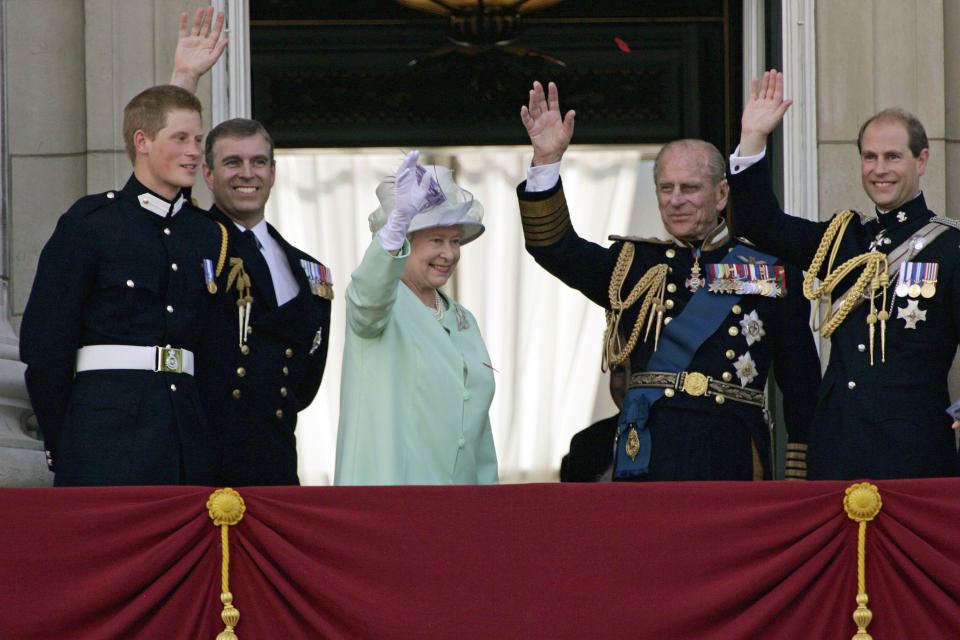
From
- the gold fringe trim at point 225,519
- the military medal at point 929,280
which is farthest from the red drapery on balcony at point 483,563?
the military medal at point 929,280

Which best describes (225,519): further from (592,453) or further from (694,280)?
(592,453)

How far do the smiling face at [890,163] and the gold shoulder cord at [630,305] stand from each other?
666mm

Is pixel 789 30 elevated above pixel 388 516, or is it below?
above

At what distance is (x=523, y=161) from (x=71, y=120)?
277 cm

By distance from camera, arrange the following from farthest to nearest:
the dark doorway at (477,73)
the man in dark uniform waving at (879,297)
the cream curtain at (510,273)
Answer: the cream curtain at (510,273)
the dark doorway at (477,73)
the man in dark uniform waving at (879,297)

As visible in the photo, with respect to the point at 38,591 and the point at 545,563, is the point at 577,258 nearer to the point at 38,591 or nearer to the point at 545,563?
the point at 545,563

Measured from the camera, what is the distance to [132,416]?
4445 millimetres

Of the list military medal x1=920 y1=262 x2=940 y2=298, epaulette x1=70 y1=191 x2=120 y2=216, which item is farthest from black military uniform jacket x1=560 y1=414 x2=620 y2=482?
epaulette x1=70 y1=191 x2=120 y2=216

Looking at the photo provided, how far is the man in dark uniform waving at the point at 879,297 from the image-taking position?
467cm

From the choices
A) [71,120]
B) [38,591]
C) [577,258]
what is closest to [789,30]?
[577,258]

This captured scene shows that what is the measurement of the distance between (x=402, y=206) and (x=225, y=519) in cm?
103

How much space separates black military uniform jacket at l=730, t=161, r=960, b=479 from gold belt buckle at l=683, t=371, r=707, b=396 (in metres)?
0.33

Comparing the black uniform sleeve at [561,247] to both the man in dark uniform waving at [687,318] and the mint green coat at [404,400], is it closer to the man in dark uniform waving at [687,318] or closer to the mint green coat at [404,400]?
the man in dark uniform waving at [687,318]

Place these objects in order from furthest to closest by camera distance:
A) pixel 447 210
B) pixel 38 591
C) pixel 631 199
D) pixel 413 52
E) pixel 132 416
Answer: pixel 631 199 → pixel 413 52 → pixel 447 210 → pixel 132 416 → pixel 38 591
